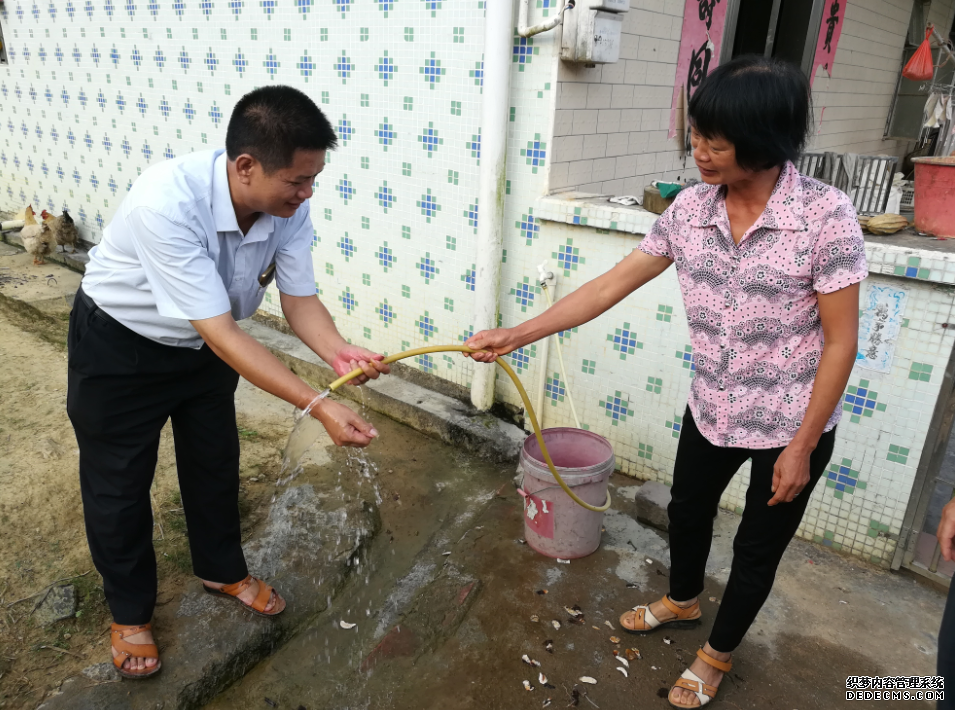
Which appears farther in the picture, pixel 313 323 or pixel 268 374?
pixel 313 323

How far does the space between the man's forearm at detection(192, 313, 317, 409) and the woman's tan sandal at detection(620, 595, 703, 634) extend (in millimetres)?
1750

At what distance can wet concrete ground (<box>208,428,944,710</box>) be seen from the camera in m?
2.72

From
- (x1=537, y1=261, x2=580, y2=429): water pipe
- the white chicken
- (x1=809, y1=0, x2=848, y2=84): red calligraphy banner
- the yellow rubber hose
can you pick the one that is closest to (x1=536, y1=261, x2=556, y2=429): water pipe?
(x1=537, y1=261, x2=580, y2=429): water pipe

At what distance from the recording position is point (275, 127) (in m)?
2.13

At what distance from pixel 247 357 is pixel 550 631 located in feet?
5.95

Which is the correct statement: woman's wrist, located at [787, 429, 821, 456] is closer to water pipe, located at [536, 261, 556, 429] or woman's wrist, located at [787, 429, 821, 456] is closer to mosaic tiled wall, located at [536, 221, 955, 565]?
mosaic tiled wall, located at [536, 221, 955, 565]

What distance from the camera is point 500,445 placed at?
4332 millimetres

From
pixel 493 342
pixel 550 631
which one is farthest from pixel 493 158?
pixel 550 631

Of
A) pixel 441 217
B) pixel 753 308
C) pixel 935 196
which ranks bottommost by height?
pixel 441 217

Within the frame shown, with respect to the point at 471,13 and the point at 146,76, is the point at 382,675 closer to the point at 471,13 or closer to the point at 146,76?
the point at 471,13

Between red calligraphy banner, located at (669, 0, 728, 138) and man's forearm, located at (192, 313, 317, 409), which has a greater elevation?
red calligraphy banner, located at (669, 0, 728, 138)

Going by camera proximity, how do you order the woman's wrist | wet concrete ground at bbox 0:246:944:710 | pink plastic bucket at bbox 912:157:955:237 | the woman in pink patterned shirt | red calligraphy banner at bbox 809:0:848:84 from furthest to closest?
red calligraphy banner at bbox 809:0:848:84 < pink plastic bucket at bbox 912:157:955:237 < wet concrete ground at bbox 0:246:944:710 < the woman's wrist < the woman in pink patterned shirt

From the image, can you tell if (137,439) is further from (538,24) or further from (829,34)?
(829,34)

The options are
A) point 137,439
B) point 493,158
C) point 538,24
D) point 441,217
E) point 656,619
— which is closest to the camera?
point 137,439
